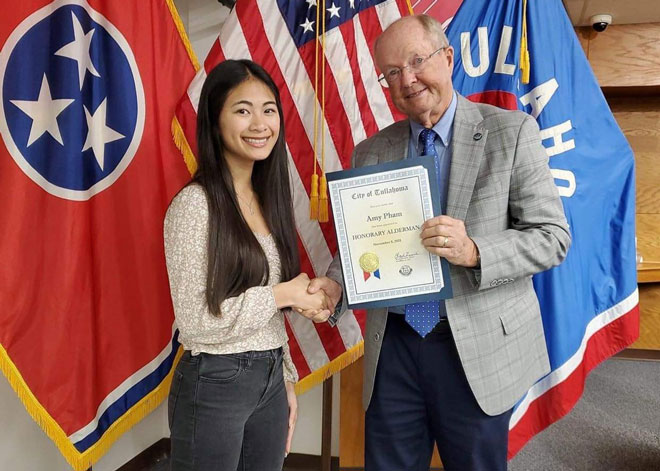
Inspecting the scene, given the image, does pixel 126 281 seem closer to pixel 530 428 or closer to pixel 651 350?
pixel 530 428

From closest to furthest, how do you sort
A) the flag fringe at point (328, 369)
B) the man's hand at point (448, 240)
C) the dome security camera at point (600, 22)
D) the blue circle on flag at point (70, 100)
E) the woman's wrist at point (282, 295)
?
the man's hand at point (448, 240)
the woman's wrist at point (282, 295)
the blue circle on flag at point (70, 100)
the flag fringe at point (328, 369)
the dome security camera at point (600, 22)

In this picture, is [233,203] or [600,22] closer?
[233,203]

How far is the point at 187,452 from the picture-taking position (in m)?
1.11

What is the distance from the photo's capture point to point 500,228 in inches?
46.5

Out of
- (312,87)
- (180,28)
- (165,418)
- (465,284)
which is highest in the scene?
(180,28)

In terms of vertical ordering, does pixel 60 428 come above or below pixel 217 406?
below

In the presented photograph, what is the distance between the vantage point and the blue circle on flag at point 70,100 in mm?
1420

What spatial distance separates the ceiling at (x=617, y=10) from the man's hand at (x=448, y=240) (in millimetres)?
2977

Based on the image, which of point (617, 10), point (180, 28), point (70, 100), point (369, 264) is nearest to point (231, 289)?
point (369, 264)

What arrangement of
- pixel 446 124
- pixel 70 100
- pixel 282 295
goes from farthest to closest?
pixel 70 100 < pixel 446 124 < pixel 282 295

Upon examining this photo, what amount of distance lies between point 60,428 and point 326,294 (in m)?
1.03

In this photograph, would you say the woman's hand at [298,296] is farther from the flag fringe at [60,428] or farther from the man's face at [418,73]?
the flag fringe at [60,428]

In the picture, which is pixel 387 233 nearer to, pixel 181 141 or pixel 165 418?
pixel 181 141

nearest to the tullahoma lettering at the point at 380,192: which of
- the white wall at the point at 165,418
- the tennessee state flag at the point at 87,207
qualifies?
the tennessee state flag at the point at 87,207
